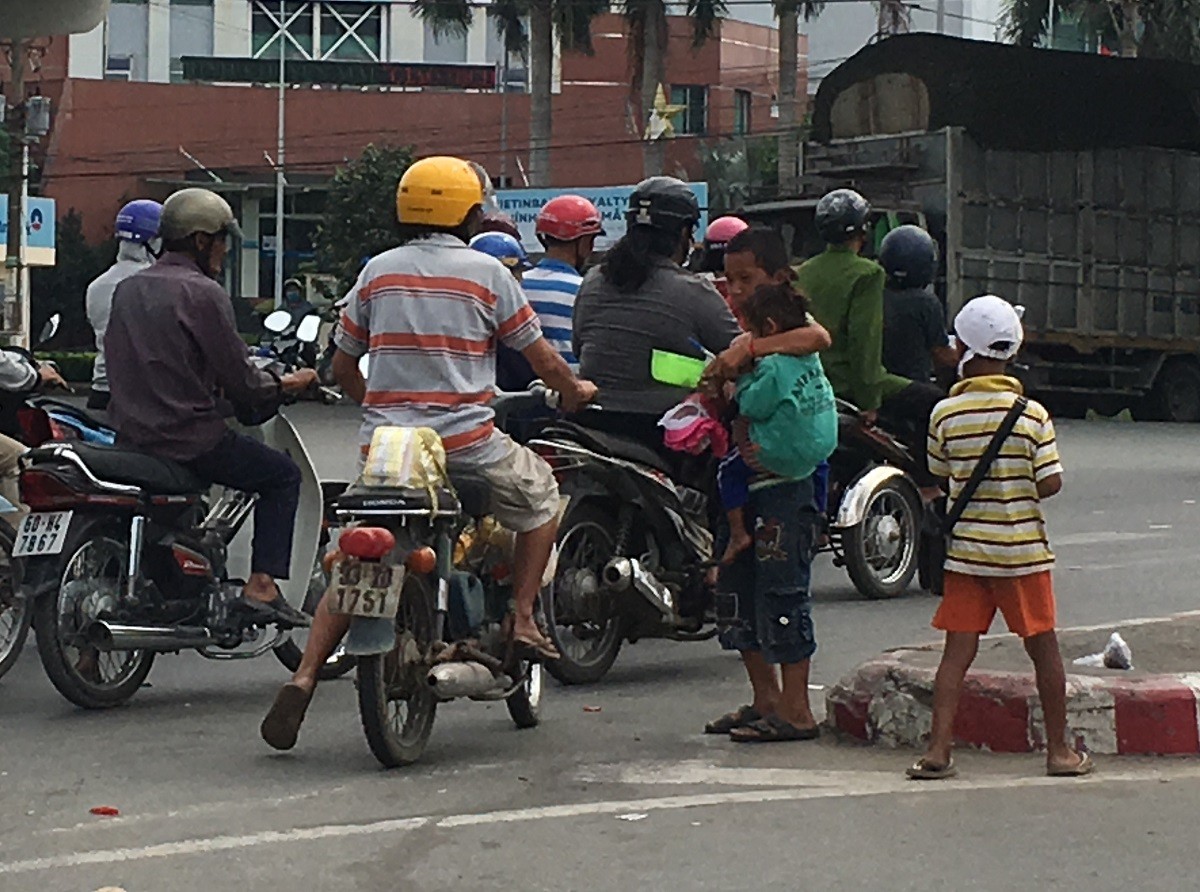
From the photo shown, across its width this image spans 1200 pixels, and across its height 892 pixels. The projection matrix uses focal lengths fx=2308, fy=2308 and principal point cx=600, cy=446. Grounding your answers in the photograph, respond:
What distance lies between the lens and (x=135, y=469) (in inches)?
307

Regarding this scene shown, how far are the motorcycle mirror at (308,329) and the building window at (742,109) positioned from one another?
58458 millimetres

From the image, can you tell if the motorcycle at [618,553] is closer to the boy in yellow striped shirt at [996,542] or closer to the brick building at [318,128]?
the boy in yellow striped shirt at [996,542]

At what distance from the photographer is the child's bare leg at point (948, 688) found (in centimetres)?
666

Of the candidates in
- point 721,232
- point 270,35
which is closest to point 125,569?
point 721,232

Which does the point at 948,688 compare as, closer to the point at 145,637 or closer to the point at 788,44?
the point at 145,637

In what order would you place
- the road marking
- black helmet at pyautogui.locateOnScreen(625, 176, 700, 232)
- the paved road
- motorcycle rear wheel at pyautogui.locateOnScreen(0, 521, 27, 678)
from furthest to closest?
black helmet at pyautogui.locateOnScreen(625, 176, 700, 232), motorcycle rear wheel at pyautogui.locateOnScreen(0, 521, 27, 678), the road marking, the paved road

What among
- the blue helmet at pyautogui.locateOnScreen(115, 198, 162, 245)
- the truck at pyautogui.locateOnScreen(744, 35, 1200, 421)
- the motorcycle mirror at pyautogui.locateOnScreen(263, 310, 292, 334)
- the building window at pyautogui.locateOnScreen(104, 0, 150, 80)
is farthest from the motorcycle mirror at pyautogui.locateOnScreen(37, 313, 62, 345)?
the building window at pyautogui.locateOnScreen(104, 0, 150, 80)

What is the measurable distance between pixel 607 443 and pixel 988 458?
6.84 feet

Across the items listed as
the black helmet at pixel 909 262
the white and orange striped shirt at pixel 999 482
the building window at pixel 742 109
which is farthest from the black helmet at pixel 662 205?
the building window at pixel 742 109

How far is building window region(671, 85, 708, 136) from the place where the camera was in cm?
6562

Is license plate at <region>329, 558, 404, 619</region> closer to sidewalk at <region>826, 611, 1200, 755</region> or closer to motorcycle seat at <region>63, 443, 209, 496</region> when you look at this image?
motorcycle seat at <region>63, 443, 209, 496</region>

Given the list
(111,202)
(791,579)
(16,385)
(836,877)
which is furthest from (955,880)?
(111,202)

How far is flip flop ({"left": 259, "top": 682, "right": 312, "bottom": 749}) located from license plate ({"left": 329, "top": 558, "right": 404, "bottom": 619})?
0.39 metres

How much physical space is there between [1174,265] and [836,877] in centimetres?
2505
